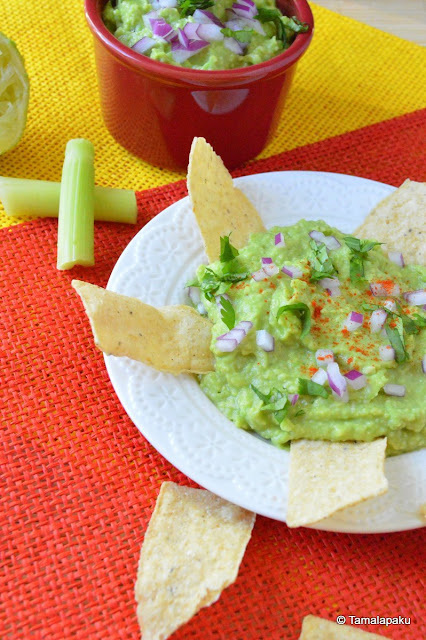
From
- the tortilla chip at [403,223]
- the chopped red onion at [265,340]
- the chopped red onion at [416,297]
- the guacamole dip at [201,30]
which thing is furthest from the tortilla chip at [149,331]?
the guacamole dip at [201,30]

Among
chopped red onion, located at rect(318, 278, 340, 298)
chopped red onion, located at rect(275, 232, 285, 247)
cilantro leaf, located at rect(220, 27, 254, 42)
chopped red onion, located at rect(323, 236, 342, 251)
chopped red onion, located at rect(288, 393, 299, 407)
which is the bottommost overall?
chopped red onion, located at rect(288, 393, 299, 407)

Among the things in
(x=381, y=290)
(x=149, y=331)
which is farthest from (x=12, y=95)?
(x=381, y=290)

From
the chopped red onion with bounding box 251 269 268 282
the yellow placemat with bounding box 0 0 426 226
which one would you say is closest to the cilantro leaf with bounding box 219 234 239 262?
the chopped red onion with bounding box 251 269 268 282

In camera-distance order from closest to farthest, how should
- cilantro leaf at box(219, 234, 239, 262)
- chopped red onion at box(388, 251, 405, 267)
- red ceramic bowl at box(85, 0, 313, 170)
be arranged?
1. cilantro leaf at box(219, 234, 239, 262)
2. chopped red onion at box(388, 251, 405, 267)
3. red ceramic bowl at box(85, 0, 313, 170)

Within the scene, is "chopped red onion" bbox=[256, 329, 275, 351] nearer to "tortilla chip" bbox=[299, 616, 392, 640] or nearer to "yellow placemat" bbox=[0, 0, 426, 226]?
"tortilla chip" bbox=[299, 616, 392, 640]

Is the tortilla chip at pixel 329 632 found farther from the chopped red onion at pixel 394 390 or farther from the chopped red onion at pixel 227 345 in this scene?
the chopped red onion at pixel 227 345

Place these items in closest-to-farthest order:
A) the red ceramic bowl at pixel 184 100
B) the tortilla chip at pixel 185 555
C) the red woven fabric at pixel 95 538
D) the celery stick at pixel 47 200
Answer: the tortilla chip at pixel 185 555, the red woven fabric at pixel 95 538, the red ceramic bowl at pixel 184 100, the celery stick at pixel 47 200
